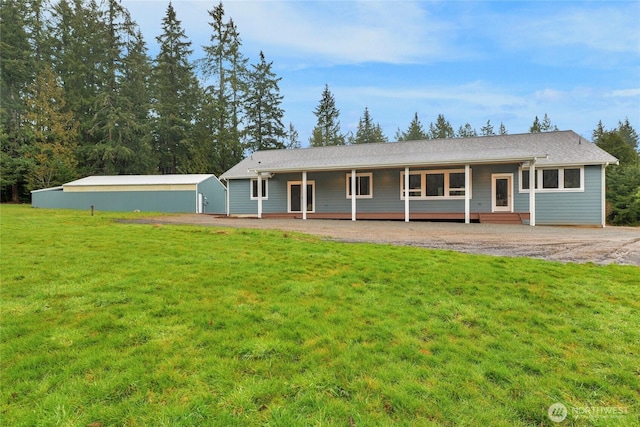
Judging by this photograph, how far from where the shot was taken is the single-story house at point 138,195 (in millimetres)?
21891

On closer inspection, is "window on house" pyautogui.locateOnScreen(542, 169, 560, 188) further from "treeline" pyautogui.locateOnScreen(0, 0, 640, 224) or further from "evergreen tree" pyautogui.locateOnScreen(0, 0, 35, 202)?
"evergreen tree" pyautogui.locateOnScreen(0, 0, 35, 202)

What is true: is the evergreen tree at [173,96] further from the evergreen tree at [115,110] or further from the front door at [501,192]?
the front door at [501,192]

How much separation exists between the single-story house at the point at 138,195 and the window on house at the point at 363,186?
10.9 m

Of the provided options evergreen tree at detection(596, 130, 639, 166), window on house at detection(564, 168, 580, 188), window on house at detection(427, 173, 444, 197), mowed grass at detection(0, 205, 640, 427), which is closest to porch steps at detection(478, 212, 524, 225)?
window on house at detection(427, 173, 444, 197)

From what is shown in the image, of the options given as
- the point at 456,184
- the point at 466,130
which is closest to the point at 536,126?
the point at 466,130

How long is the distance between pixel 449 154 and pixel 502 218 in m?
3.75

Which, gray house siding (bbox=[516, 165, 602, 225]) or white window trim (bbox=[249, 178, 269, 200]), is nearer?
gray house siding (bbox=[516, 165, 602, 225])

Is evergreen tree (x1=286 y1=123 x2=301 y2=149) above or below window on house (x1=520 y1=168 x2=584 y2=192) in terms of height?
above

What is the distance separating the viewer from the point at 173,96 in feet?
118

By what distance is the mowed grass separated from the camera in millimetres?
2174

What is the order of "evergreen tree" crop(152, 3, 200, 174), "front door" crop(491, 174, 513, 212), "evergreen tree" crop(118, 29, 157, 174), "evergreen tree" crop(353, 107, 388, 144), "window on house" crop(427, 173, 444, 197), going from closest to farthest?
1. "front door" crop(491, 174, 513, 212)
2. "window on house" crop(427, 173, 444, 197)
3. "evergreen tree" crop(118, 29, 157, 174)
4. "evergreen tree" crop(152, 3, 200, 174)
5. "evergreen tree" crop(353, 107, 388, 144)

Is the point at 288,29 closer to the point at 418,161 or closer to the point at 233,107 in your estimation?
the point at 418,161

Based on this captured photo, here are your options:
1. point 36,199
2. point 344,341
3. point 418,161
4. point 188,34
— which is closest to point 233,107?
point 188,34

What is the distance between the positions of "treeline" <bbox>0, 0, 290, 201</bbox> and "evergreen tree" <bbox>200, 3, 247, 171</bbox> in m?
0.11
